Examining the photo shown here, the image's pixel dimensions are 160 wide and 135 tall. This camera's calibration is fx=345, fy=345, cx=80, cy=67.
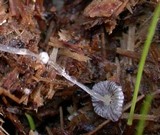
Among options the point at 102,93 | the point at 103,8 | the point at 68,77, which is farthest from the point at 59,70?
the point at 103,8

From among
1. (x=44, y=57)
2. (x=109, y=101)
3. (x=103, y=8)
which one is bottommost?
(x=109, y=101)

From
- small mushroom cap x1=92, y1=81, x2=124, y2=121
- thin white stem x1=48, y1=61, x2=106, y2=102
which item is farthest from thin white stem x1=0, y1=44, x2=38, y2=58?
small mushroom cap x1=92, y1=81, x2=124, y2=121

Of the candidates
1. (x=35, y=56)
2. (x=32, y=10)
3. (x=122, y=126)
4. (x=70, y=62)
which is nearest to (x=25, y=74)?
(x=35, y=56)

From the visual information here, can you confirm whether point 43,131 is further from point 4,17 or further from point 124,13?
point 124,13

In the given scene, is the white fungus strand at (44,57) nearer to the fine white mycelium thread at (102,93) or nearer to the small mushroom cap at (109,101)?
the fine white mycelium thread at (102,93)

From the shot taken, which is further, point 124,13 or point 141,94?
point 124,13

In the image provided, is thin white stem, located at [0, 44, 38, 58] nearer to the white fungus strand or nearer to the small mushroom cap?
the white fungus strand

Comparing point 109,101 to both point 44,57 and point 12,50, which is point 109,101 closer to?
point 44,57
